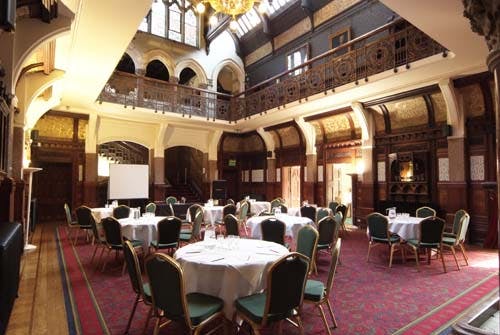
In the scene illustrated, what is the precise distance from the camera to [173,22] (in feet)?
41.9

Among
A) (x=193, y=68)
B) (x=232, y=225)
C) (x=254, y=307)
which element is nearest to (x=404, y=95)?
(x=232, y=225)

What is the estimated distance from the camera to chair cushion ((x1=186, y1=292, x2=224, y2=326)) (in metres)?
2.32

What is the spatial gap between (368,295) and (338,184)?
769 cm

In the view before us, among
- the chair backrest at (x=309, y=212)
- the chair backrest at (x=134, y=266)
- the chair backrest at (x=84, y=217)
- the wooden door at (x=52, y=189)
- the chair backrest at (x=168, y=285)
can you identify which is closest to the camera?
the chair backrest at (x=168, y=285)

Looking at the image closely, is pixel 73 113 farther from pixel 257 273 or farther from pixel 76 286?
pixel 257 273

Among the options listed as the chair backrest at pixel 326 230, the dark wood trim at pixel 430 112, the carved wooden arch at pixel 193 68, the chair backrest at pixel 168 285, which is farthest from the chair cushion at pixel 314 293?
the carved wooden arch at pixel 193 68

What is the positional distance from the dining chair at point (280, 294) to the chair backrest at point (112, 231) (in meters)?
2.87

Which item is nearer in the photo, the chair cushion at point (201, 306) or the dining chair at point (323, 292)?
the chair cushion at point (201, 306)

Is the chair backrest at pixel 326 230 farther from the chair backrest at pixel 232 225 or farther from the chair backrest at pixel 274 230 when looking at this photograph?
the chair backrest at pixel 232 225

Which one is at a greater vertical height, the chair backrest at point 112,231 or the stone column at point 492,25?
the stone column at point 492,25

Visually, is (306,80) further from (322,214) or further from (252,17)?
(252,17)

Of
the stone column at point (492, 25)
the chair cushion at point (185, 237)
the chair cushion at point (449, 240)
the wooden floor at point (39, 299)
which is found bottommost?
the wooden floor at point (39, 299)

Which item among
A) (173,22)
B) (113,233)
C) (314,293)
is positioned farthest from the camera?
(173,22)

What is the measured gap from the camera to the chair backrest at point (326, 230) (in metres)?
4.87
